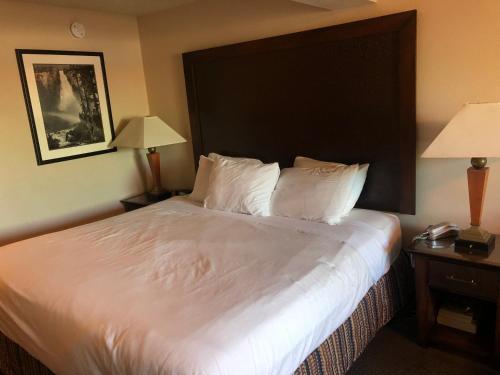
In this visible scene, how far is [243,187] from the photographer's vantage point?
107 inches

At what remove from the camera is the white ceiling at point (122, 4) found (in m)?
3.16

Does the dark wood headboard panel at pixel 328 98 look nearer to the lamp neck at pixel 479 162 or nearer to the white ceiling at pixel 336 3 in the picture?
the white ceiling at pixel 336 3

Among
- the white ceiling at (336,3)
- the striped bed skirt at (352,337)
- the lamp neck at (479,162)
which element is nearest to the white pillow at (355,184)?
the striped bed skirt at (352,337)

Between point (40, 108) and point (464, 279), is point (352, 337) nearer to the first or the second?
point (464, 279)

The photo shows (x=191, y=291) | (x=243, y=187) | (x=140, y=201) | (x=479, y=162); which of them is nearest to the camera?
(x=191, y=291)

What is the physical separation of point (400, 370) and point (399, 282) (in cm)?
54

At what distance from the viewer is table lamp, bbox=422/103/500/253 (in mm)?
1818

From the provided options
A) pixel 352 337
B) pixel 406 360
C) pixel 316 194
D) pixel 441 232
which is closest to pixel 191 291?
pixel 352 337

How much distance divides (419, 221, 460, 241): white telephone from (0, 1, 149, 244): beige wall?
276cm

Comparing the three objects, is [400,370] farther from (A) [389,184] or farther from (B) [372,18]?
(B) [372,18]

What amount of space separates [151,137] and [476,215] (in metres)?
2.54

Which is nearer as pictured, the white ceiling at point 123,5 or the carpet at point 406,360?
the carpet at point 406,360

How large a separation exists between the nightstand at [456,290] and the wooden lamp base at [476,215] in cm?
5

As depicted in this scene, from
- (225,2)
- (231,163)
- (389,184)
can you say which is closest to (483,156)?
(389,184)
